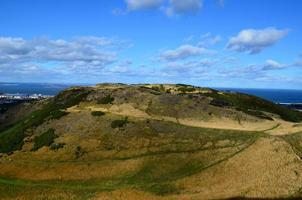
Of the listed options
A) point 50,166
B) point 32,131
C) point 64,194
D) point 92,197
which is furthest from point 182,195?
point 32,131

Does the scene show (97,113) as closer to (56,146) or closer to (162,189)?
(56,146)

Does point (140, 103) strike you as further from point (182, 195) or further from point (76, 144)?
point (182, 195)

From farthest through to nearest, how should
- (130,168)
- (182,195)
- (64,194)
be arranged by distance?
1. (130,168)
2. (64,194)
3. (182,195)

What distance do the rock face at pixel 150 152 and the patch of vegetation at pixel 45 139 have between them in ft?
0.66

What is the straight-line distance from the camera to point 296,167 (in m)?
61.6

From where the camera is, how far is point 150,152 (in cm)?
7706

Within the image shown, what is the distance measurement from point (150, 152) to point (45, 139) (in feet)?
75.3

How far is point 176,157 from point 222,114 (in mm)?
25121

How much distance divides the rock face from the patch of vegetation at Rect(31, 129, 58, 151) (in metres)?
0.20

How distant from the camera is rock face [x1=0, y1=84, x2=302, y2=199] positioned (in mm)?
62625

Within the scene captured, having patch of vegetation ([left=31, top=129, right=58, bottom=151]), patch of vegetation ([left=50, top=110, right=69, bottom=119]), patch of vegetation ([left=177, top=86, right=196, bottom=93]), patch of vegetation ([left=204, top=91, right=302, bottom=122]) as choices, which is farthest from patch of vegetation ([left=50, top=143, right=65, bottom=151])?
patch of vegetation ([left=177, top=86, right=196, bottom=93])

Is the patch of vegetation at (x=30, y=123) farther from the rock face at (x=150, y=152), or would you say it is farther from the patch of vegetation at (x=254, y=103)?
the patch of vegetation at (x=254, y=103)

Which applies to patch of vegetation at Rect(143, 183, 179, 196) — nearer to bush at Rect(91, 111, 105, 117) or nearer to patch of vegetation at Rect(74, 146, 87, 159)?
patch of vegetation at Rect(74, 146, 87, 159)

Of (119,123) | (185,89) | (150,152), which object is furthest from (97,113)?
(185,89)
